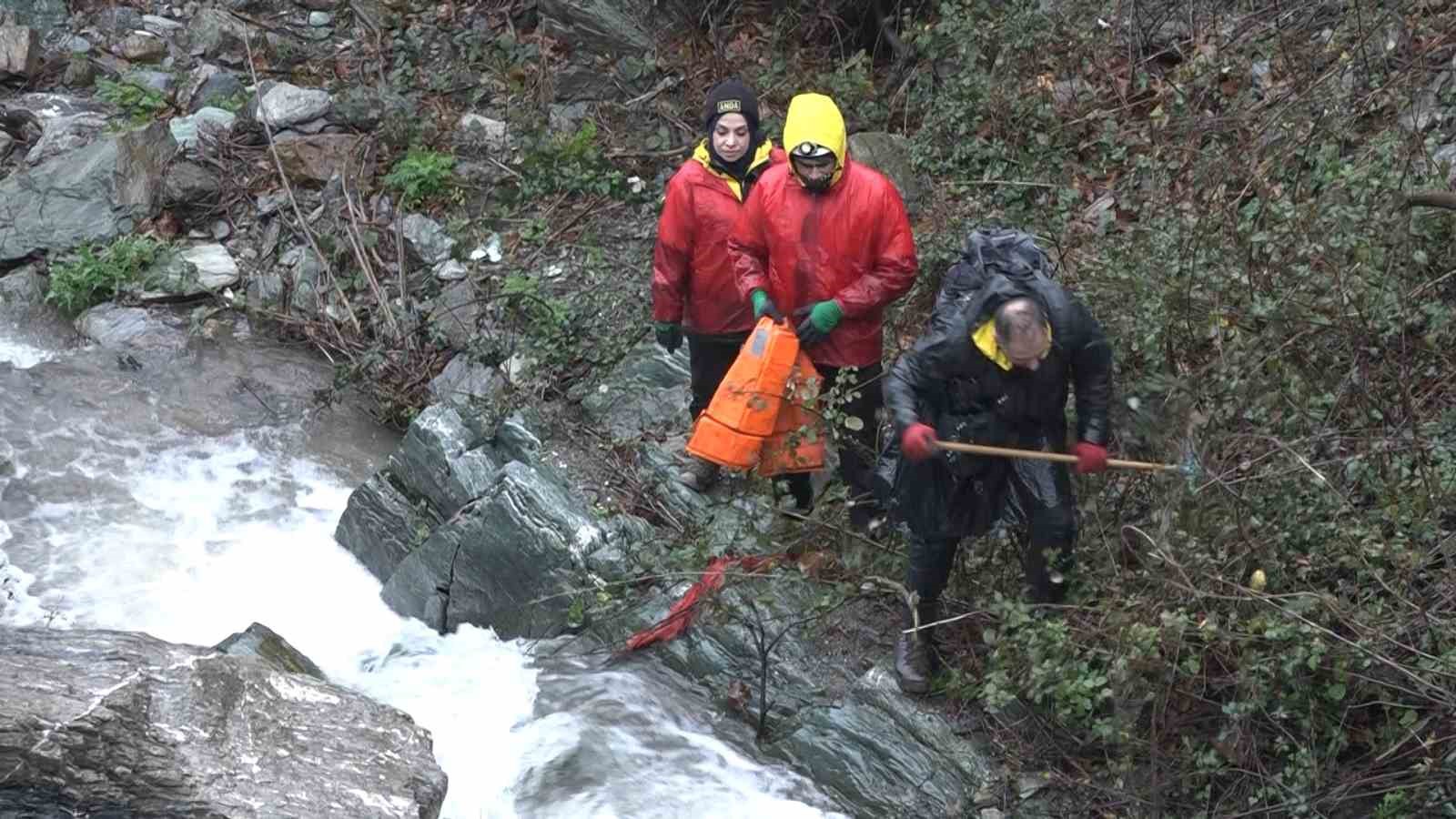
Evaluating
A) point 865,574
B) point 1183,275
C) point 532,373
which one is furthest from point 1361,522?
point 532,373

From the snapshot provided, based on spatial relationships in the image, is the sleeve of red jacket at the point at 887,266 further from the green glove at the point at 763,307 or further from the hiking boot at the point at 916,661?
the hiking boot at the point at 916,661

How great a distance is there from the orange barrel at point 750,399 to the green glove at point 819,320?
0.05 meters

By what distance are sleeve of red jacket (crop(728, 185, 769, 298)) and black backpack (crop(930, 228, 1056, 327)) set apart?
1001 millimetres

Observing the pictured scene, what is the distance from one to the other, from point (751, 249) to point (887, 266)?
53 cm

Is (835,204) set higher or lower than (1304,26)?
lower

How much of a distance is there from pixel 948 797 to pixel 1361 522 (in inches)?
65.6

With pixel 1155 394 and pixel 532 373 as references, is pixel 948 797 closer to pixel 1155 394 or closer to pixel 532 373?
pixel 1155 394

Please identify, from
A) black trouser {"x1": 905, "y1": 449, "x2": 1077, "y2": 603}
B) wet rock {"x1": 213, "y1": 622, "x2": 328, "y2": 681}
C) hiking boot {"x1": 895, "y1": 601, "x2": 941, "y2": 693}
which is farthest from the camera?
wet rock {"x1": 213, "y1": 622, "x2": 328, "y2": 681}

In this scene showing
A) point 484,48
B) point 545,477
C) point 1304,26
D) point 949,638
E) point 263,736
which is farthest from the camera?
point 484,48

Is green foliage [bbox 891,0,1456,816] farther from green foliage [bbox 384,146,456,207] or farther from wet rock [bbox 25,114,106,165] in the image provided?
wet rock [bbox 25,114,106,165]

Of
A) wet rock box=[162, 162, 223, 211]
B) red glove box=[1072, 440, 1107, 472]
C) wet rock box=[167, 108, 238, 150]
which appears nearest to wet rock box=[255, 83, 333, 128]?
wet rock box=[167, 108, 238, 150]

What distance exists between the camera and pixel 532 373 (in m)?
7.99

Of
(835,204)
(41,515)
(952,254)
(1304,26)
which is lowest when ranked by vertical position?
(41,515)

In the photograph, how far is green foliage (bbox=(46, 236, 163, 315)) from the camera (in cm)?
936
